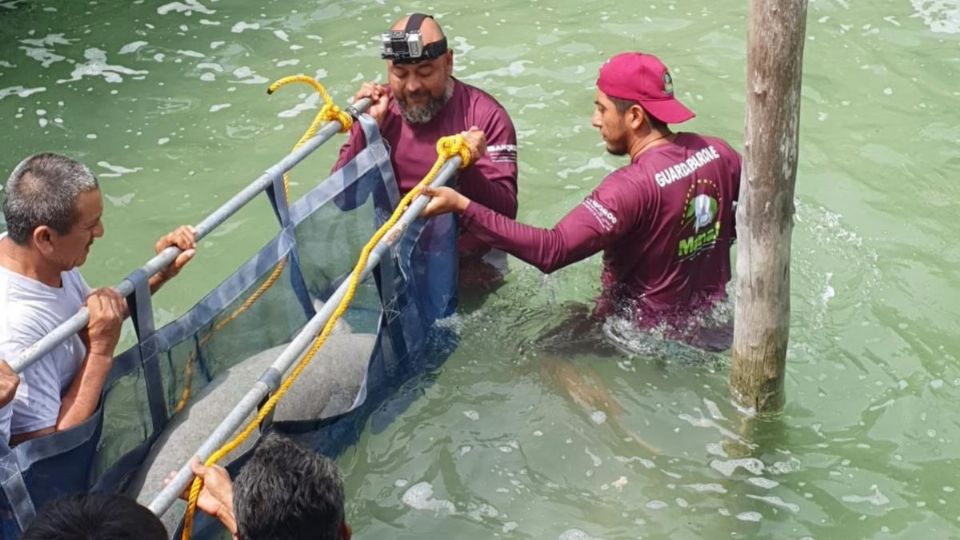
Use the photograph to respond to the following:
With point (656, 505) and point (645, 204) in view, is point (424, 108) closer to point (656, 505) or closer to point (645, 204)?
point (645, 204)

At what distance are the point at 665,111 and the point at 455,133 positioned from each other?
1.21 metres

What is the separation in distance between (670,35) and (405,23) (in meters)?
4.85

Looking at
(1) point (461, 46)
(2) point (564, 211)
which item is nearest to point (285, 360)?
(2) point (564, 211)

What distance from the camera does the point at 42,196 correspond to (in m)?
4.39

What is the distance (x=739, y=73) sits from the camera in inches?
376

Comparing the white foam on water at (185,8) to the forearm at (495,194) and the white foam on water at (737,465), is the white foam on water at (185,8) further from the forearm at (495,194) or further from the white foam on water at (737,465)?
the white foam on water at (737,465)

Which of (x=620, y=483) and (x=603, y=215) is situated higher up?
(x=603, y=215)

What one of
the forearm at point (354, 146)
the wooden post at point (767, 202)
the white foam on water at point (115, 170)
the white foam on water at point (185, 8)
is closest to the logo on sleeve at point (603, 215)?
the wooden post at point (767, 202)

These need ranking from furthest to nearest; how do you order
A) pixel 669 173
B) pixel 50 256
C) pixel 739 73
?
pixel 739 73 → pixel 669 173 → pixel 50 256

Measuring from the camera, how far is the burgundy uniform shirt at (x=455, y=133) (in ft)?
19.5

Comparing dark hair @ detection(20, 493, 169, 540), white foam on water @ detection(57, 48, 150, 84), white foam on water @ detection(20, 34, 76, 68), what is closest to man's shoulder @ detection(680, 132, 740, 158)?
dark hair @ detection(20, 493, 169, 540)

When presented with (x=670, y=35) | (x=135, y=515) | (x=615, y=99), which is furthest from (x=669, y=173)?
(x=670, y=35)

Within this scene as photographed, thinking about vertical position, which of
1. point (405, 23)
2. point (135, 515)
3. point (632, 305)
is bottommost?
point (632, 305)

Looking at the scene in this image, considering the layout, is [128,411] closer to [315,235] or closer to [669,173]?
[315,235]
